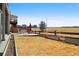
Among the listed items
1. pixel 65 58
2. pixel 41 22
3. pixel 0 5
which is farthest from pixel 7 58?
pixel 41 22

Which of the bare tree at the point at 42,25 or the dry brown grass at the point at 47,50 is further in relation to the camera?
the bare tree at the point at 42,25

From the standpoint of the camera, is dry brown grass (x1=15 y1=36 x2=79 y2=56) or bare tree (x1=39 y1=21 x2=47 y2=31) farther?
bare tree (x1=39 y1=21 x2=47 y2=31)

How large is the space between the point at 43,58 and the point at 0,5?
6492 mm

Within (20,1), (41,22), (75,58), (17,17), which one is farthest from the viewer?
(41,22)

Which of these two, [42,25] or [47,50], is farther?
[42,25]

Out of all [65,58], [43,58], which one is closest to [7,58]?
[43,58]

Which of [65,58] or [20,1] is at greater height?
[20,1]

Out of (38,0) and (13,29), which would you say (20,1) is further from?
(13,29)

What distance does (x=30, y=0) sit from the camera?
4461mm

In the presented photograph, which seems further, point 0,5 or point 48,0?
point 0,5

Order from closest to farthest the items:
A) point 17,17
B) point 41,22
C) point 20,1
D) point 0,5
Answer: point 20,1 → point 0,5 → point 17,17 → point 41,22

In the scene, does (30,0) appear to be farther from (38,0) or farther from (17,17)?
(17,17)

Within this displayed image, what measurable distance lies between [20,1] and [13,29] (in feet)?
99.8

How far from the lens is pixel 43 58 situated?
4.38m
